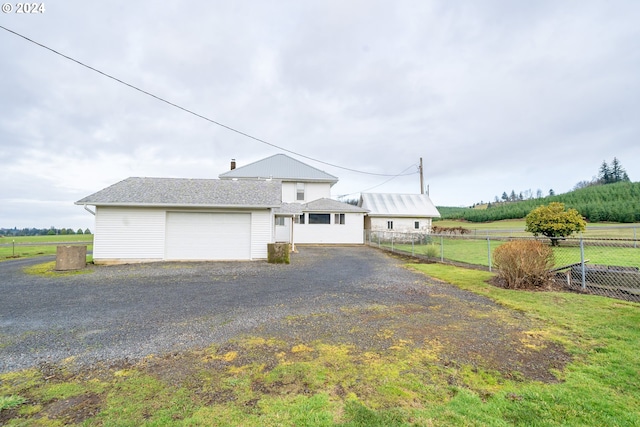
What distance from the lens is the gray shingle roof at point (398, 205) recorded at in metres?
28.7

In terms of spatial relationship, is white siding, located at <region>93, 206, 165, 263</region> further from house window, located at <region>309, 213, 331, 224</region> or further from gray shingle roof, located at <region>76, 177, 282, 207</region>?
house window, located at <region>309, 213, 331, 224</region>

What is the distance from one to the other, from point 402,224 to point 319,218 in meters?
9.90

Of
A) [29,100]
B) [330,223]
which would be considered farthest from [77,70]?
[330,223]

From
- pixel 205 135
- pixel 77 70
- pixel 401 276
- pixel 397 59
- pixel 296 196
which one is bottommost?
pixel 401 276

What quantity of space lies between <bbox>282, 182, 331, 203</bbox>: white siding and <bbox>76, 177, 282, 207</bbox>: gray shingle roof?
428 inches

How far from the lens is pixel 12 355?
12.8ft

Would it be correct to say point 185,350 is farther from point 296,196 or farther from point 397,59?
point 296,196

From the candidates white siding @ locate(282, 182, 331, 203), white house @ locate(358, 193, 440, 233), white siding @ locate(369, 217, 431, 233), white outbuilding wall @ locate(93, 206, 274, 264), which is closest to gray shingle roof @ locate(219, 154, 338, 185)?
white siding @ locate(282, 182, 331, 203)

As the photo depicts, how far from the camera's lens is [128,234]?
43.8 ft

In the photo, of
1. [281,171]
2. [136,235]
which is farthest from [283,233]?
[136,235]

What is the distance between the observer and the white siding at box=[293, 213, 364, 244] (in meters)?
24.0

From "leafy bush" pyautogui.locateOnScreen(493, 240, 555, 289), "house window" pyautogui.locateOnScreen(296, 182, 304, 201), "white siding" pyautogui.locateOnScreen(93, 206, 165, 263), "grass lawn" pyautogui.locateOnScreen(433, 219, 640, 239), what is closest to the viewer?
"leafy bush" pyautogui.locateOnScreen(493, 240, 555, 289)

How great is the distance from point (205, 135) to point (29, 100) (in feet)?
29.7

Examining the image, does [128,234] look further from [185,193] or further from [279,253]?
[279,253]
